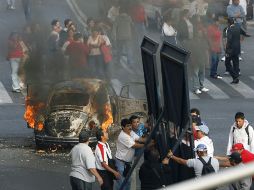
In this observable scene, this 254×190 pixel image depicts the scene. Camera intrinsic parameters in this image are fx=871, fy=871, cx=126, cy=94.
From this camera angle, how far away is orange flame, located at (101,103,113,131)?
52.0ft

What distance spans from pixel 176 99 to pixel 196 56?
39.7 ft

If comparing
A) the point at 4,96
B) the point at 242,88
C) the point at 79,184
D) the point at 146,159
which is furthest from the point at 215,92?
the point at 146,159

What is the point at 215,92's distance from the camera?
2242 centimetres

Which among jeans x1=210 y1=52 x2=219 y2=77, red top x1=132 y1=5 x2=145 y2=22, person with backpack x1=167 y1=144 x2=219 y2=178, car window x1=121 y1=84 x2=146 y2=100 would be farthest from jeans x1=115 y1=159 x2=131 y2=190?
jeans x1=210 y1=52 x2=219 y2=77

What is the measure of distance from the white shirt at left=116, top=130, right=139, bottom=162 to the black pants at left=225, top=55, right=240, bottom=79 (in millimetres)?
→ 11961

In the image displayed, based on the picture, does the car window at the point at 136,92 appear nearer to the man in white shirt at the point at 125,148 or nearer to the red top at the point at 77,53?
the red top at the point at 77,53

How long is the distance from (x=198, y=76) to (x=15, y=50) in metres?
4.68

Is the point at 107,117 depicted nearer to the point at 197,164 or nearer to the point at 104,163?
the point at 104,163

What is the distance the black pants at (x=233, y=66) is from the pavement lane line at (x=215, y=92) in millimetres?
678

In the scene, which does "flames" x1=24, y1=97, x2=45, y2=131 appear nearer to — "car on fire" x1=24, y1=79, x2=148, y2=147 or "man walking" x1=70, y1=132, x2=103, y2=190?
"car on fire" x1=24, y1=79, x2=148, y2=147

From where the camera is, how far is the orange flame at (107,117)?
15.8m

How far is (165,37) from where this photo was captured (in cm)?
2298

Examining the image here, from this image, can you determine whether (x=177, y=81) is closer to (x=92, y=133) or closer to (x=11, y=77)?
(x=92, y=133)

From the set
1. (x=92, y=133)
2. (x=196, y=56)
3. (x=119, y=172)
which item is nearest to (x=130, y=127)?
(x=119, y=172)
